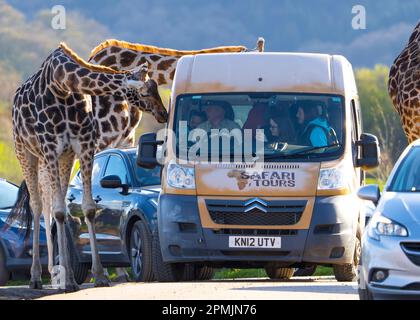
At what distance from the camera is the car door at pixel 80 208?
21.0 metres

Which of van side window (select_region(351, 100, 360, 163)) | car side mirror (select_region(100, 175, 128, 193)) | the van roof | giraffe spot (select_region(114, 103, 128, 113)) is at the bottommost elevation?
car side mirror (select_region(100, 175, 128, 193))

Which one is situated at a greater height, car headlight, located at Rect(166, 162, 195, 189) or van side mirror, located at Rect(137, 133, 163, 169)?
van side mirror, located at Rect(137, 133, 163, 169)

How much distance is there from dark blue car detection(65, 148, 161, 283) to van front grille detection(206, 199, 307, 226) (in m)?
1.38

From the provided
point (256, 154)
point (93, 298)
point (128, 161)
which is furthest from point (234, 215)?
point (128, 161)

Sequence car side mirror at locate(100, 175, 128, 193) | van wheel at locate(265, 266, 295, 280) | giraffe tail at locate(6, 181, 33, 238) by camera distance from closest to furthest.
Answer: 1. car side mirror at locate(100, 175, 128, 193)
2. van wheel at locate(265, 266, 295, 280)
3. giraffe tail at locate(6, 181, 33, 238)

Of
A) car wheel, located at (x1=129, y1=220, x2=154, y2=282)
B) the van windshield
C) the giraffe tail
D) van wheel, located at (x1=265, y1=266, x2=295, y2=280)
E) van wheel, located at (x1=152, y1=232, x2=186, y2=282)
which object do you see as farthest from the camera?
the giraffe tail

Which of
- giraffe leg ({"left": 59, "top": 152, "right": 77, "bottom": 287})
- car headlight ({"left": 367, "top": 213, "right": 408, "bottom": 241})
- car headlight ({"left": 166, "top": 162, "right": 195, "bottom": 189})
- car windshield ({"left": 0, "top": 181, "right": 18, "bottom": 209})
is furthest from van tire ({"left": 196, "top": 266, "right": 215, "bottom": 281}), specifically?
car headlight ({"left": 367, "top": 213, "right": 408, "bottom": 241})

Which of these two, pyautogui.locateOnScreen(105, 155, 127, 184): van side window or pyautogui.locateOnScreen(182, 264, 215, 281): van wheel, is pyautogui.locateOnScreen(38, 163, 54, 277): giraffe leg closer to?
pyautogui.locateOnScreen(105, 155, 127, 184): van side window

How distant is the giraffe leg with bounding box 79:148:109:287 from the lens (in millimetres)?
19375

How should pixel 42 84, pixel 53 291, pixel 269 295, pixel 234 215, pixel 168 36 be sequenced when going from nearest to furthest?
pixel 269 295 → pixel 234 215 → pixel 53 291 → pixel 42 84 → pixel 168 36

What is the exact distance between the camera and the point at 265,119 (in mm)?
18109

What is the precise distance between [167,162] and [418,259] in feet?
15.9

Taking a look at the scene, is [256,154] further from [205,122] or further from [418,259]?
[418,259]

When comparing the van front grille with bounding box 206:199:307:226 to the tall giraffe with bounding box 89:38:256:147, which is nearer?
the van front grille with bounding box 206:199:307:226
